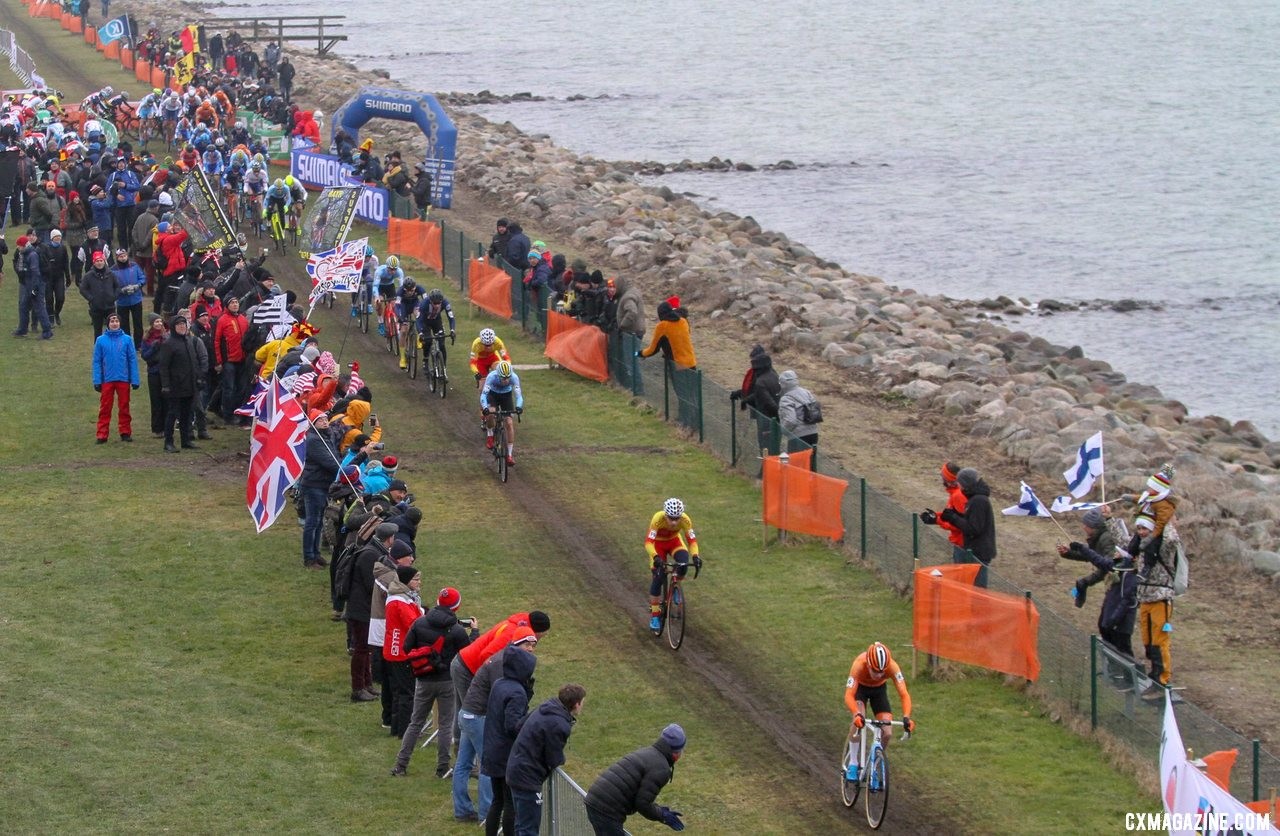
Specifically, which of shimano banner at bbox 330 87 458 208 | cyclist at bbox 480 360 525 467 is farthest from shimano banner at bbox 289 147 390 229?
cyclist at bbox 480 360 525 467

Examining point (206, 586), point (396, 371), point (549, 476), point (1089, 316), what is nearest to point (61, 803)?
point (206, 586)

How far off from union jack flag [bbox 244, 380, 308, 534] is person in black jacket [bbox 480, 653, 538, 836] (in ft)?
23.7

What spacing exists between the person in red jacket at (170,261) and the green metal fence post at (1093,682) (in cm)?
2078

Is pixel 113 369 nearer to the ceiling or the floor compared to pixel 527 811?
nearer to the ceiling

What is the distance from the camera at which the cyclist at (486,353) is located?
26828mm

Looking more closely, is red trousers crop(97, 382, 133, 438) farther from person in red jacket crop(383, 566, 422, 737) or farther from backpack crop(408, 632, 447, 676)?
backpack crop(408, 632, 447, 676)

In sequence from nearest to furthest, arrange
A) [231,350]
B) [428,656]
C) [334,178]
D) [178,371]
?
[428,656]
[178,371]
[231,350]
[334,178]

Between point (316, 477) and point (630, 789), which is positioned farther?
point (316, 477)

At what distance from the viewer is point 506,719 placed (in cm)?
1406

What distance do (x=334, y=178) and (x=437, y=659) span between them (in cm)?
3340

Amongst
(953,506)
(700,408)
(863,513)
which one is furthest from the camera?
(700,408)

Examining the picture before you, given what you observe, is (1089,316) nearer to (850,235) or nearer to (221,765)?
(850,235)

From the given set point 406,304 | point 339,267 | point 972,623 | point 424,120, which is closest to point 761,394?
point 972,623

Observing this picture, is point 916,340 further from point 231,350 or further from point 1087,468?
point 1087,468
